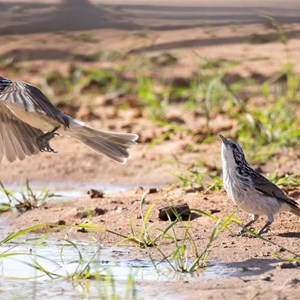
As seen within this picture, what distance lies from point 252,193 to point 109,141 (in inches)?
55.1

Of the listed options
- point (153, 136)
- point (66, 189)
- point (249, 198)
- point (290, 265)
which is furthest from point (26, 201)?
point (153, 136)

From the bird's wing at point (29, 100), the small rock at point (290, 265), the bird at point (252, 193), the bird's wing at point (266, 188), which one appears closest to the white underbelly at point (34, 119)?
the bird's wing at point (29, 100)

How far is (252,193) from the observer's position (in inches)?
274

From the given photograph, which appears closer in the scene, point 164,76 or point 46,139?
point 46,139

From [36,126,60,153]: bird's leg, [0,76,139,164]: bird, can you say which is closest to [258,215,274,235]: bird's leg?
[0,76,139,164]: bird

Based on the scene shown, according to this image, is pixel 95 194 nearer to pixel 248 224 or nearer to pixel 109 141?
pixel 109 141

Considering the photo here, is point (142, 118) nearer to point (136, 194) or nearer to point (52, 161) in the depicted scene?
point (52, 161)

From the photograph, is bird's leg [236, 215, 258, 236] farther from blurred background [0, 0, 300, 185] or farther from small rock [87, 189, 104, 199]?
small rock [87, 189, 104, 199]

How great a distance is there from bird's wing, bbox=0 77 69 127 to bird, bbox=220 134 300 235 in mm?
1121

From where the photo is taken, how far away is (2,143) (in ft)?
26.4

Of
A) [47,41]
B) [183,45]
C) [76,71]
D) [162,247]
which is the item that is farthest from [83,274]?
[47,41]

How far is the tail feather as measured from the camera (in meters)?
7.86

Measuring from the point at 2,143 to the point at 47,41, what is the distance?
8.65 meters

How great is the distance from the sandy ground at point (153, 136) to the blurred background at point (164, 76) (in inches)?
0.8
